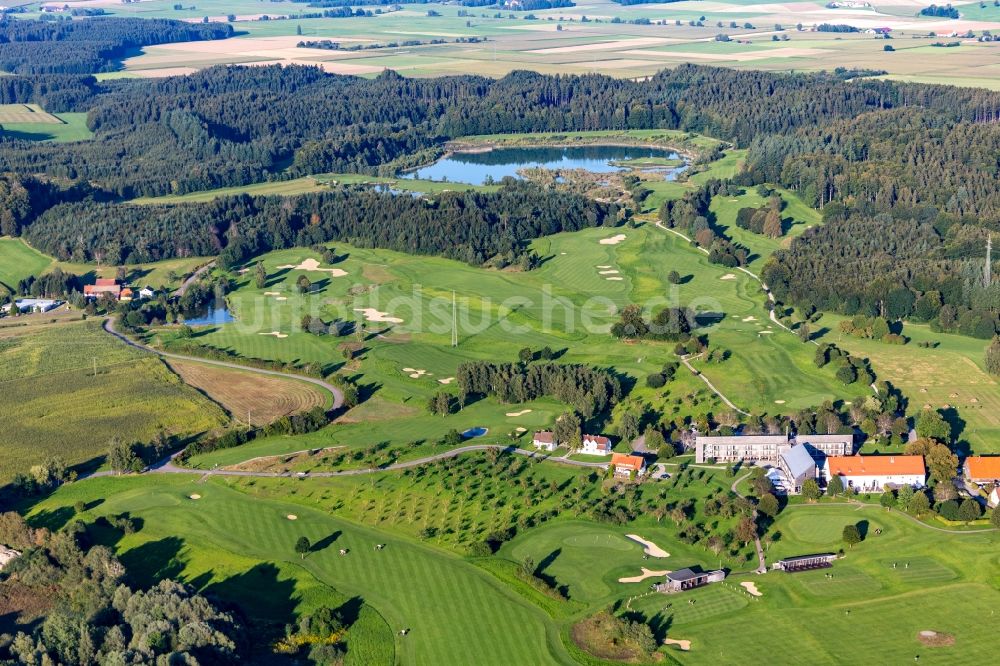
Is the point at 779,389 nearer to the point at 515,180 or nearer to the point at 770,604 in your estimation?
the point at 770,604

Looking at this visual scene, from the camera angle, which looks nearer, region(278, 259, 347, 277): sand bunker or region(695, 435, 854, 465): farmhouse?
region(695, 435, 854, 465): farmhouse

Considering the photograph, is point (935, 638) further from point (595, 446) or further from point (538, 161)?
point (538, 161)

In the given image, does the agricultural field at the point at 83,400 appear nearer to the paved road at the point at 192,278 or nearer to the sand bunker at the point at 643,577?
the paved road at the point at 192,278

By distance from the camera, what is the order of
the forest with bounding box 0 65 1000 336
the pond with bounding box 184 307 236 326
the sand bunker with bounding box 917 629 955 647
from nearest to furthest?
the sand bunker with bounding box 917 629 955 647 → the pond with bounding box 184 307 236 326 → the forest with bounding box 0 65 1000 336

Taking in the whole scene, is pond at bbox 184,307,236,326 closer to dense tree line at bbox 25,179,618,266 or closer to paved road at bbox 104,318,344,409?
paved road at bbox 104,318,344,409

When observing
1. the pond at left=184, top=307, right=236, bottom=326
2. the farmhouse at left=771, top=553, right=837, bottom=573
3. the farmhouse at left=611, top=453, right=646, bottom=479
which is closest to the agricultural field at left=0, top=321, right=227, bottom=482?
the pond at left=184, top=307, right=236, bottom=326

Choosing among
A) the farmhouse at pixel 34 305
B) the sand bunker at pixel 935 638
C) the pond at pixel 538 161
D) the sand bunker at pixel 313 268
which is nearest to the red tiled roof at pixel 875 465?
the sand bunker at pixel 935 638

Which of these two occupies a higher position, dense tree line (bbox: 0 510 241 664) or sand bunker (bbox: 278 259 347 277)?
sand bunker (bbox: 278 259 347 277)

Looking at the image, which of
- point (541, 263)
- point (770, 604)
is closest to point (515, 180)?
point (541, 263)
